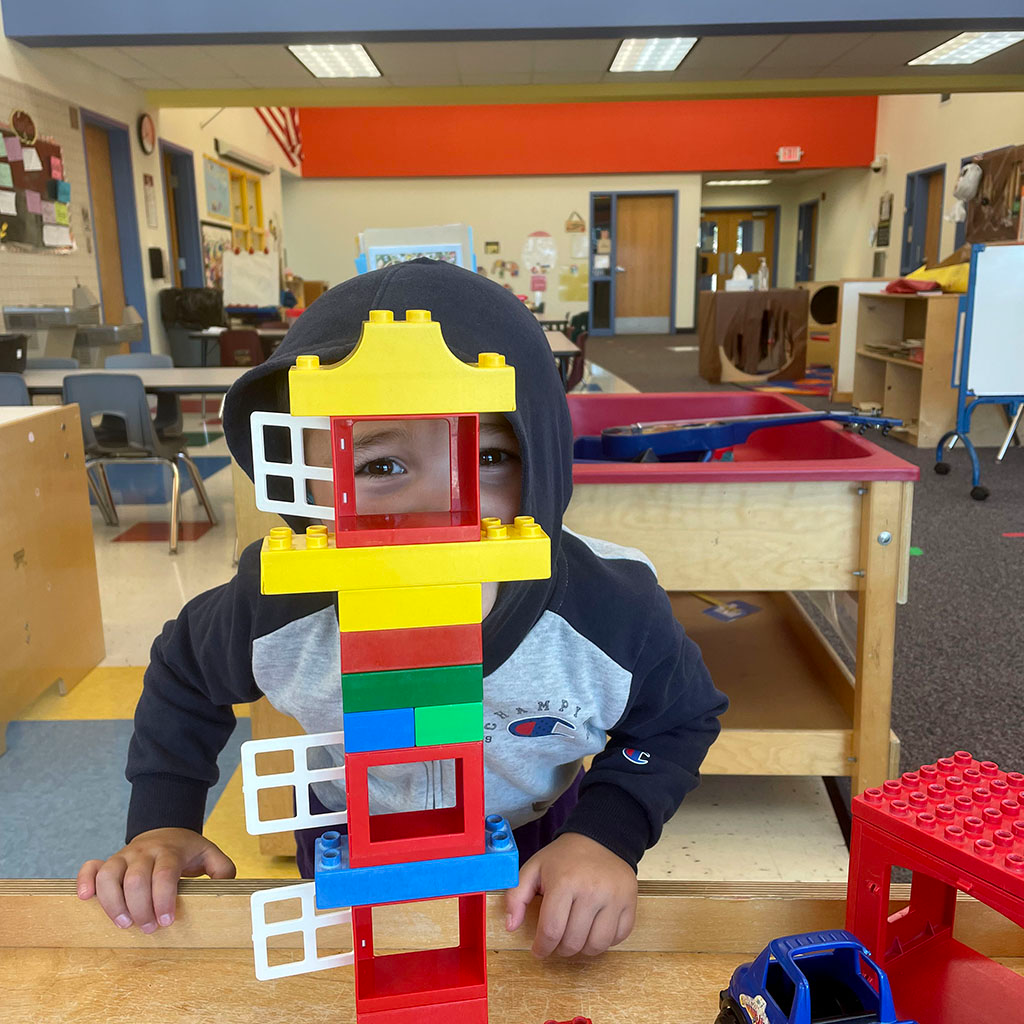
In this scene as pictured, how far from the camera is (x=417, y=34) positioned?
617cm

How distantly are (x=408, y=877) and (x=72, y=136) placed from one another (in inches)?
298

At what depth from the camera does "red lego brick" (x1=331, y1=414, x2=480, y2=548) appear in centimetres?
31

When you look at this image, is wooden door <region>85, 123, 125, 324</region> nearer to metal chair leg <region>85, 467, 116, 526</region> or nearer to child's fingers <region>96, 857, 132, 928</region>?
metal chair leg <region>85, 467, 116, 526</region>

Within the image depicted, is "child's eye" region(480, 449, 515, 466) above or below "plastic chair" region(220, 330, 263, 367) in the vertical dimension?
above

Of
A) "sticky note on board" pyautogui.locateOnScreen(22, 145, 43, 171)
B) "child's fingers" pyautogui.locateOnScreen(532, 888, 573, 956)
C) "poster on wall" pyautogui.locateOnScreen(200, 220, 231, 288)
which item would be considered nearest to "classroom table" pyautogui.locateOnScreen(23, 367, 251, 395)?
"sticky note on board" pyautogui.locateOnScreen(22, 145, 43, 171)

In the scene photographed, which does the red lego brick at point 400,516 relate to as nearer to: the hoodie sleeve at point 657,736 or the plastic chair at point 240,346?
the hoodie sleeve at point 657,736

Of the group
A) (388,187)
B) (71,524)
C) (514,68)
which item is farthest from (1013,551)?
(388,187)

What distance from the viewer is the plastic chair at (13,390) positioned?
346 cm

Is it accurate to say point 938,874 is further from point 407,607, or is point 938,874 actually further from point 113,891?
point 113,891

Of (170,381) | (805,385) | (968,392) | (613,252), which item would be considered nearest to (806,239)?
(613,252)

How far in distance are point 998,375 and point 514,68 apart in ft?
15.2

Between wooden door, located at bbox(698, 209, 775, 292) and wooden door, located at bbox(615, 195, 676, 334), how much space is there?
2886 millimetres

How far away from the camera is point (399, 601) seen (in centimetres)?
A: 32

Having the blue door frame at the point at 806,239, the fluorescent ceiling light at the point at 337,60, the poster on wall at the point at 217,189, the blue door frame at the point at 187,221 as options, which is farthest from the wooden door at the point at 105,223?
the blue door frame at the point at 806,239
